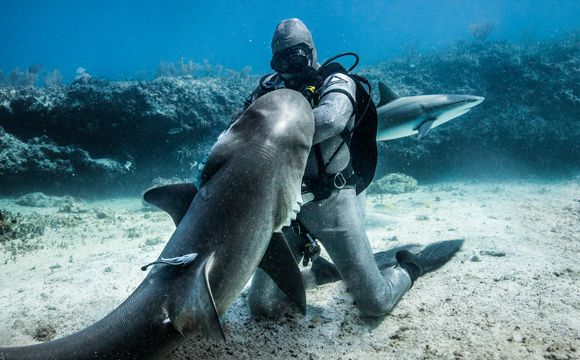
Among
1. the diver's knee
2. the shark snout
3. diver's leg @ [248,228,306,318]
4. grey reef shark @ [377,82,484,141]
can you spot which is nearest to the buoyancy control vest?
diver's leg @ [248,228,306,318]

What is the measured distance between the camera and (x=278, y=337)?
119 inches

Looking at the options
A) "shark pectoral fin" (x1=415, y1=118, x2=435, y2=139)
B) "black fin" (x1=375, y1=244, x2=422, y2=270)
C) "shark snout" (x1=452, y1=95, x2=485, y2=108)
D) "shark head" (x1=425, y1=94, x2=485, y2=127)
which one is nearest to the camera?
"black fin" (x1=375, y1=244, x2=422, y2=270)

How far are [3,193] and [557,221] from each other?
1511 centimetres

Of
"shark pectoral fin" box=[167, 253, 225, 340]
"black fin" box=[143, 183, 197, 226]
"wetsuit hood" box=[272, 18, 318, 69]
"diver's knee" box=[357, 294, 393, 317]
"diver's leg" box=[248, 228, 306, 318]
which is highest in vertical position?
"wetsuit hood" box=[272, 18, 318, 69]

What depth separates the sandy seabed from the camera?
2.75 m

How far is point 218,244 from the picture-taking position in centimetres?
188

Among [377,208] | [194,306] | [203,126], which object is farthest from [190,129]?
[194,306]

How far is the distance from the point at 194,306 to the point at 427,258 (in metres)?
3.57

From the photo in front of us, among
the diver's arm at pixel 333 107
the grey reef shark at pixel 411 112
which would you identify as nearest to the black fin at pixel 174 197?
the diver's arm at pixel 333 107

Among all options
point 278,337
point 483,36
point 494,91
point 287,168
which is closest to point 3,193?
point 278,337

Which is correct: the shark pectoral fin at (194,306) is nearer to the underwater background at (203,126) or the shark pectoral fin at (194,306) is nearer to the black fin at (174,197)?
the black fin at (174,197)

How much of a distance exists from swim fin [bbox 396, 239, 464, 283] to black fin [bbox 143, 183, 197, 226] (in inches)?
113

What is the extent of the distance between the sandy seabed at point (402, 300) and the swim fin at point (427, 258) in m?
0.11

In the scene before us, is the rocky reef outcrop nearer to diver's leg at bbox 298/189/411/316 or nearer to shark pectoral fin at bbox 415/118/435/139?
shark pectoral fin at bbox 415/118/435/139
